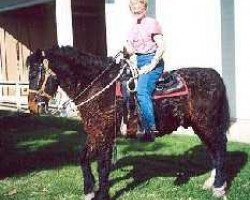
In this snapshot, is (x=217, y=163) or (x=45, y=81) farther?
(x=217, y=163)

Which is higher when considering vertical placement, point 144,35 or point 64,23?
point 64,23

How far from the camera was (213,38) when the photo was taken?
48.1ft

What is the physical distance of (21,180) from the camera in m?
9.38

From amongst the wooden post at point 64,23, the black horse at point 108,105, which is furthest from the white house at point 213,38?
the black horse at point 108,105

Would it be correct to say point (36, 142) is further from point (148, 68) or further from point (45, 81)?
point (148, 68)

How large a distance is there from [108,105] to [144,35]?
45.4 inches

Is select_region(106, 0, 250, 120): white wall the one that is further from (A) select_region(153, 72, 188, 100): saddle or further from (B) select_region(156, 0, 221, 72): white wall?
(A) select_region(153, 72, 188, 100): saddle

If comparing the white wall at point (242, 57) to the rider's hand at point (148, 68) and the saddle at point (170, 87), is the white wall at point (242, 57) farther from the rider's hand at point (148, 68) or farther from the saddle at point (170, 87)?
the rider's hand at point (148, 68)

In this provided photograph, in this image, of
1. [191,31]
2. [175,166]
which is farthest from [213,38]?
[175,166]

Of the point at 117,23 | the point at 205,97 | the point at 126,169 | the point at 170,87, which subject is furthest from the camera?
the point at 117,23

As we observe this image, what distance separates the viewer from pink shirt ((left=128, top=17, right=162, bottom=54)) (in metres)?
7.88

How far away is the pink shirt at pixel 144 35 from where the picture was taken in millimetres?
7879

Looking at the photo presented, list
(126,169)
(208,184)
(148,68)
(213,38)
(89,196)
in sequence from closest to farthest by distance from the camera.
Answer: (148,68)
(89,196)
(208,184)
(126,169)
(213,38)

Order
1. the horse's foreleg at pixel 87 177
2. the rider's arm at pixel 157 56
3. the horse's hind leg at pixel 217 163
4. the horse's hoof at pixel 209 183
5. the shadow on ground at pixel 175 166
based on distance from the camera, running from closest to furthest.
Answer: the rider's arm at pixel 157 56 < the horse's foreleg at pixel 87 177 < the horse's hind leg at pixel 217 163 < the horse's hoof at pixel 209 183 < the shadow on ground at pixel 175 166
